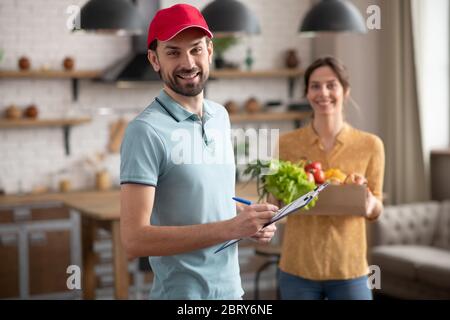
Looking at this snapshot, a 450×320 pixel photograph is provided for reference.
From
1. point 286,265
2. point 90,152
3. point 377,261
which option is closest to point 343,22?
point 377,261

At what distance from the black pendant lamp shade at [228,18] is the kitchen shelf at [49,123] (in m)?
2.07

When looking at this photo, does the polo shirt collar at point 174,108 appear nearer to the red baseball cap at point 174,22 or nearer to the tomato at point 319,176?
the red baseball cap at point 174,22

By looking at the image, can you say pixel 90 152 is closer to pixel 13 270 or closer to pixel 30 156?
pixel 30 156

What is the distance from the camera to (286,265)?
2.80 meters

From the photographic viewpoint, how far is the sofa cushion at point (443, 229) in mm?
5750

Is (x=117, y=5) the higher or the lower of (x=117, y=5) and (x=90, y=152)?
the higher

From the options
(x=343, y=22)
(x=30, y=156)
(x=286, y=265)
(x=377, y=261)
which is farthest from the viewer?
(x=30, y=156)

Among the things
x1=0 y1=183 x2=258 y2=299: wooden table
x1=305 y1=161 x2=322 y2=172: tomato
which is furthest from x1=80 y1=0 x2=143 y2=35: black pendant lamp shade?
x1=305 y1=161 x2=322 y2=172: tomato

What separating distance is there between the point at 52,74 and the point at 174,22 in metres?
4.60

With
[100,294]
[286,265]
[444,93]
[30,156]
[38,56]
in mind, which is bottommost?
[100,294]

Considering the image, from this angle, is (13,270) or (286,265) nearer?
(286,265)

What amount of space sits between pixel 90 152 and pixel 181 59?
4.88 metres

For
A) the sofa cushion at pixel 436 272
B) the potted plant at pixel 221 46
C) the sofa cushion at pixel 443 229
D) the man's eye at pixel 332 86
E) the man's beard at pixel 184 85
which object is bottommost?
the sofa cushion at pixel 436 272

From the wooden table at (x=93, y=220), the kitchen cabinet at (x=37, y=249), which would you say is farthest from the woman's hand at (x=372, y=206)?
the kitchen cabinet at (x=37, y=249)
